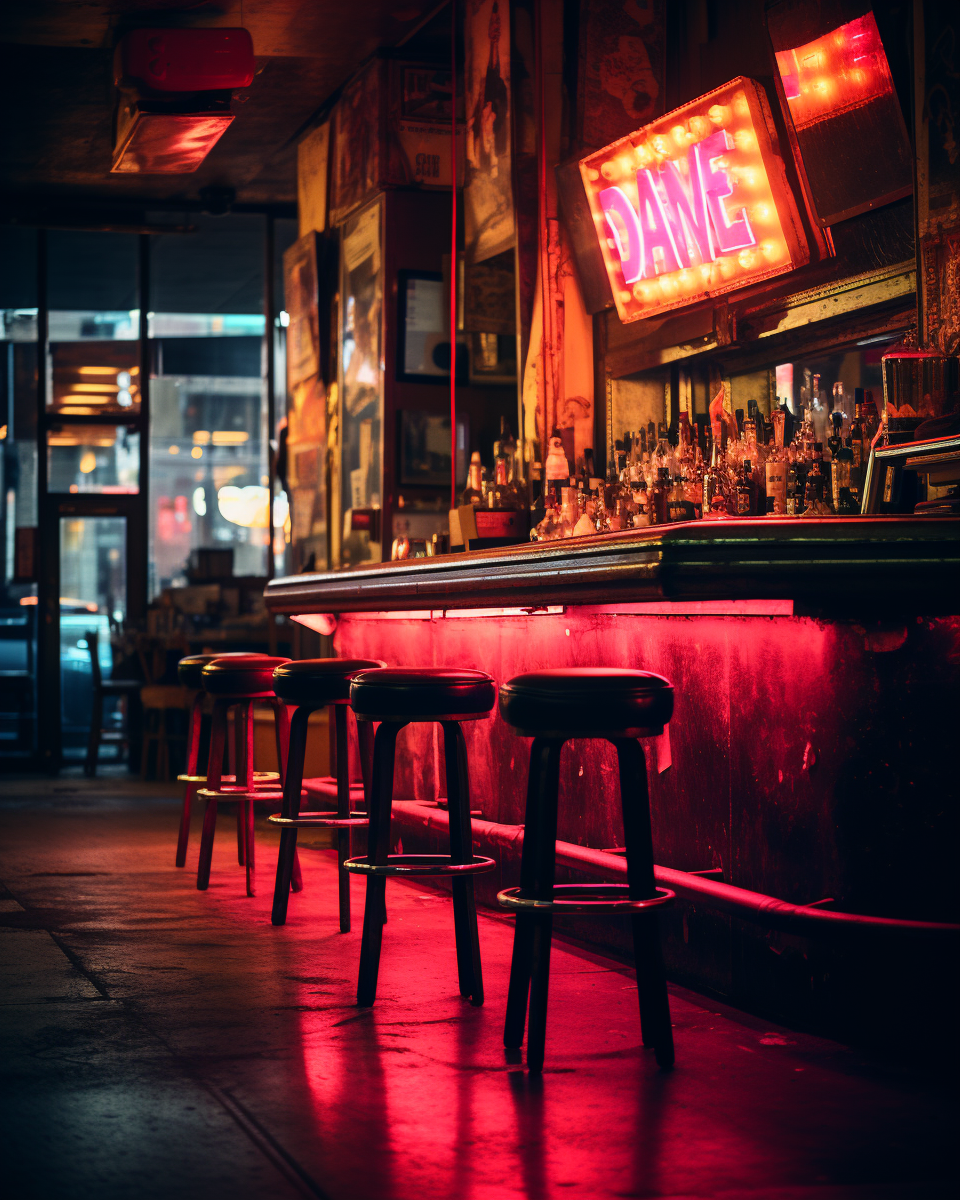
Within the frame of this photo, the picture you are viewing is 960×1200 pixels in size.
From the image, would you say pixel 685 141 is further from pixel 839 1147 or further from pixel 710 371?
pixel 839 1147

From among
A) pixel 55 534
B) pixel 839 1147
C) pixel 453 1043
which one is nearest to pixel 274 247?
pixel 55 534

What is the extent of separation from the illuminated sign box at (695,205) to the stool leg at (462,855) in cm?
196

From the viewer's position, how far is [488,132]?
20.0 feet

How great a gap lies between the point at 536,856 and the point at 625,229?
3059mm

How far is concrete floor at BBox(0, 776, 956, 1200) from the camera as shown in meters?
2.18

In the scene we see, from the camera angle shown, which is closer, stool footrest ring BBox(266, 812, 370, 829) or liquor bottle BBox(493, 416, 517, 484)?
stool footrest ring BBox(266, 812, 370, 829)

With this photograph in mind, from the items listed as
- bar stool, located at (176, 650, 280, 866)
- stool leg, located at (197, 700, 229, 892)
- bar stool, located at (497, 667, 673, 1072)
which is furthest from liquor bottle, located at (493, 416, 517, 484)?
bar stool, located at (497, 667, 673, 1072)

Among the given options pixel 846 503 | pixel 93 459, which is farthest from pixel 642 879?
pixel 93 459

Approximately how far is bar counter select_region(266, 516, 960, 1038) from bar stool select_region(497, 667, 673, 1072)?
23cm

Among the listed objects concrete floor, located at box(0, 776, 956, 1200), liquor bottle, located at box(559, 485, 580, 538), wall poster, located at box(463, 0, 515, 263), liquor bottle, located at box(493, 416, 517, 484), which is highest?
wall poster, located at box(463, 0, 515, 263)

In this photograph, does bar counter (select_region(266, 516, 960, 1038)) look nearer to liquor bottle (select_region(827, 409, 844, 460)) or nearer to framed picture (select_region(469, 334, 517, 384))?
liquor bottle (select_region(827, 409, 844, 460))

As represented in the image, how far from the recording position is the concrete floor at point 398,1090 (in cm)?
218

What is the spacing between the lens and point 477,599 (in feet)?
12.4

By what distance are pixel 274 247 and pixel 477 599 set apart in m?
7.62
